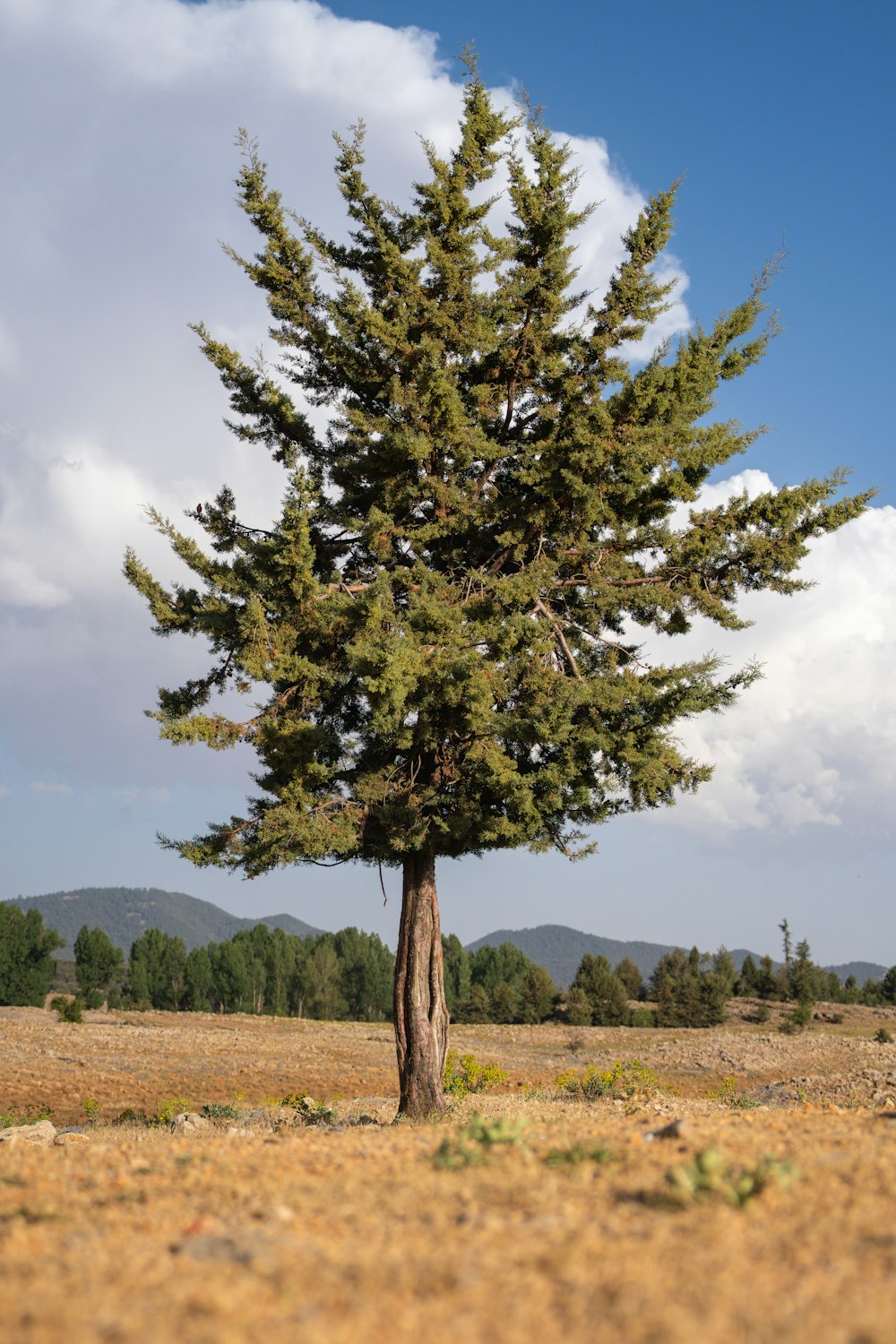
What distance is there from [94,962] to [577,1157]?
80.8 m

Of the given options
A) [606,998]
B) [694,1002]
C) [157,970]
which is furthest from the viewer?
[157,970]

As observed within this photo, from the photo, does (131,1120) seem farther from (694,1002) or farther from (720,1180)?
(694,1002)

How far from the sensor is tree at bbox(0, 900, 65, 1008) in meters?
72.3

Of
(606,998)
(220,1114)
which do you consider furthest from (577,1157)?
(606,998)

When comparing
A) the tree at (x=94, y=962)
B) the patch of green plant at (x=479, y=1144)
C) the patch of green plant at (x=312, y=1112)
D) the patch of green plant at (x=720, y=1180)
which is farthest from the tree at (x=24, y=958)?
the patch of green plant at (x=720, y=1180)

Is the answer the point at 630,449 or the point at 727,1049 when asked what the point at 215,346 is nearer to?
the point at 630,449

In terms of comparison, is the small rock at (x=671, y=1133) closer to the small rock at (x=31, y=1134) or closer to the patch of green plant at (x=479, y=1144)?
the patch of green plant at (x=479, y=1144)

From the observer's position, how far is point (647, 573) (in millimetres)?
13852

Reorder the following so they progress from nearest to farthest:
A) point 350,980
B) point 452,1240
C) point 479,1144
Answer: point 452,1240 < point 479,1144 < point 350,980

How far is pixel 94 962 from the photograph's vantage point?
76750mm

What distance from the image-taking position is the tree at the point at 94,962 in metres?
75.9

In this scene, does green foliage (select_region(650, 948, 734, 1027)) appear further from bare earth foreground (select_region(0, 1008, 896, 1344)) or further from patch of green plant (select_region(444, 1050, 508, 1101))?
bare earth foreground (select_region(0, 1008, 896, 1344))

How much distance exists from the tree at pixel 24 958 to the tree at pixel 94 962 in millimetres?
2134

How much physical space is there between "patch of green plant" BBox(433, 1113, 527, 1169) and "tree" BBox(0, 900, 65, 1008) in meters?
75.3
